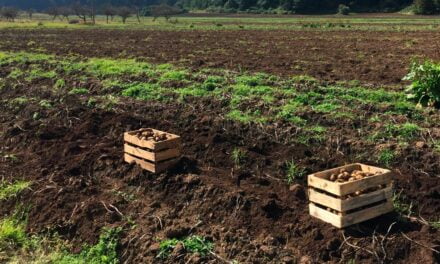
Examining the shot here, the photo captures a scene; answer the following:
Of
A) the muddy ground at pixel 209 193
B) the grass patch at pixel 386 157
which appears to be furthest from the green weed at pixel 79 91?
the grass patch at pixel 386 157

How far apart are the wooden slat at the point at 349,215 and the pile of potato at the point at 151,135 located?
312 centimetres

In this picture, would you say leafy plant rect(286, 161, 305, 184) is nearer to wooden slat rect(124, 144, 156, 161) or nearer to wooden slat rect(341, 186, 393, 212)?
wooden slat rect(341, 186, 393, 212)

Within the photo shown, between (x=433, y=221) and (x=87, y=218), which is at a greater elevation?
(x=433, y=221)

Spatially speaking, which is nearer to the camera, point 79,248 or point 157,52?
point 79,248

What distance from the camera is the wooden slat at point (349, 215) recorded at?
5801 mm

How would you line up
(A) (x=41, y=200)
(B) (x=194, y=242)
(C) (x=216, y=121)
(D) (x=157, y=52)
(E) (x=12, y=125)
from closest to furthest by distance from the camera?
(B) (x=194, y=242)
(A) (x=41, y=200)
(C) (x=216, y=121)
(E) (x=12, y=125)
(D) (x=157, y=52)

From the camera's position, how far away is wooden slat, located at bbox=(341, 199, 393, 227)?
580cm

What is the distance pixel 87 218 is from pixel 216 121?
4375 millimetres

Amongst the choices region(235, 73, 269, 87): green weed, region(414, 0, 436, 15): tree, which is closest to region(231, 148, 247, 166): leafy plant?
region(235, 73, 269, 87): green weed

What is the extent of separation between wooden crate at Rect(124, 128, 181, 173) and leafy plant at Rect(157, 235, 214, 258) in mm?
2002

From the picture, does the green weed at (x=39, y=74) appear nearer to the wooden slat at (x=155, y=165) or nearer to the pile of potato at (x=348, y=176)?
the wooden slat at (x=155, y=165)

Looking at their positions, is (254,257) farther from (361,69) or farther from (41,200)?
(361,69)

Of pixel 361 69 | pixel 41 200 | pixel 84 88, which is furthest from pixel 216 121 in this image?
pixel 361 69

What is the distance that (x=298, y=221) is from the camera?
6.25m
